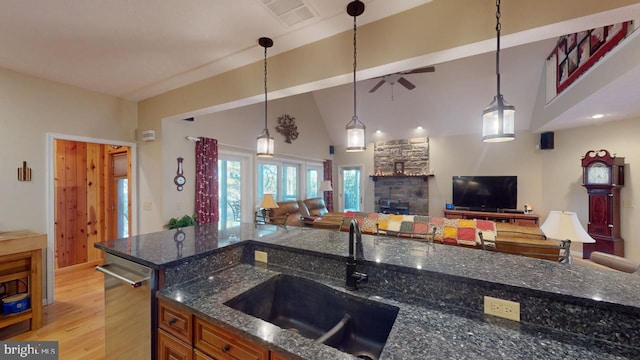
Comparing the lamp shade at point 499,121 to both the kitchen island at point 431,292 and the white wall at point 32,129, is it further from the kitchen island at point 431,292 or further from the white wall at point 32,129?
the white wall at point 32,129

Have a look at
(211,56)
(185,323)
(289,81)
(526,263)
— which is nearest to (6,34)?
(211,56)

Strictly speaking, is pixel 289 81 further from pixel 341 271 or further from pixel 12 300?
pixel 12 300

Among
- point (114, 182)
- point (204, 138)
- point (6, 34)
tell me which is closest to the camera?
point (6, 34)

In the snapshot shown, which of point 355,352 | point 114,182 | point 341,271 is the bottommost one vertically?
point 355,352

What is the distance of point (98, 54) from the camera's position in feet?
8.20

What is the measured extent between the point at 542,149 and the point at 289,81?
20.2ft

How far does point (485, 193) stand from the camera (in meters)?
6.32

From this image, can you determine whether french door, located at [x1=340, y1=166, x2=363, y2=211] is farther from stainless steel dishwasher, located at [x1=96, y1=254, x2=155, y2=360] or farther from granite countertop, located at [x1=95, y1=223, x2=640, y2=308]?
stainless steel dishwasher, located at [x1=96, y1=254, x2=155, y2=360]

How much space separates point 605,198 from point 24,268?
26.3ft

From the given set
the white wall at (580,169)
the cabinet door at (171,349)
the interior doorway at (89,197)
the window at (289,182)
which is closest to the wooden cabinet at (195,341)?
the cabinet door at (171,349)

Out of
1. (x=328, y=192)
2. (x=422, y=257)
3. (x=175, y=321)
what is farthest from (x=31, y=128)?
(x=328, y=192)

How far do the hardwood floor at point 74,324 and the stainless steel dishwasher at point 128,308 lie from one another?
0.78 m

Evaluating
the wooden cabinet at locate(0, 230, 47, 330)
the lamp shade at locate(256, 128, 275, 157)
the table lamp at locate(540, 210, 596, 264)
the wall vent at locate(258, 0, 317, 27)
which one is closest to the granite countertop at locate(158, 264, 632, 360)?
the lamp shade at locate(256, 128, 275, 157)

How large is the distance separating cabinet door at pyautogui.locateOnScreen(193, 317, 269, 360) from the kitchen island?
0.06 meters
